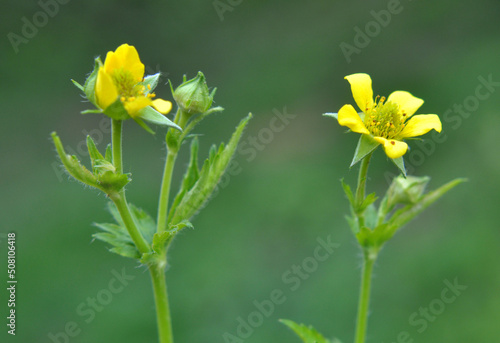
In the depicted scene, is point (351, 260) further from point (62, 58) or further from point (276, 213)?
point (62, 58)

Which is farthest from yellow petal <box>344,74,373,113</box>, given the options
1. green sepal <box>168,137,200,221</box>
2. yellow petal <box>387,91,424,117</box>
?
green sepal <box>168,137,200,221</box>

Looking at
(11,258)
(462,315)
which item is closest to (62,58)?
(11,258)

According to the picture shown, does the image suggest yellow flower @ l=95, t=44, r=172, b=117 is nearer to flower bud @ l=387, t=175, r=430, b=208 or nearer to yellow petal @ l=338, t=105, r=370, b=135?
yellow petal @ l=338, t=105, r=370, b=135

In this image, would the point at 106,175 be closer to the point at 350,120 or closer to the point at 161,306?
the point at 161,306

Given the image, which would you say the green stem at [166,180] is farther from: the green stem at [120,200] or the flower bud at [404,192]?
the flower bud at [404,192]

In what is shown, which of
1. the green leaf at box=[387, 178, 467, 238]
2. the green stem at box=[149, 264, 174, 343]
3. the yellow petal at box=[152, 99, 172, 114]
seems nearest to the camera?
the yellow petal at box=[152, 99, 172, 114]

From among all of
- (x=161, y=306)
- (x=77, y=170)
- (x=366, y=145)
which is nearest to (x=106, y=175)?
(x=77, y=170)

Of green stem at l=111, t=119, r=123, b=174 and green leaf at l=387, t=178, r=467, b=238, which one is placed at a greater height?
green stem at l=111, t=119, r=123, b=174
